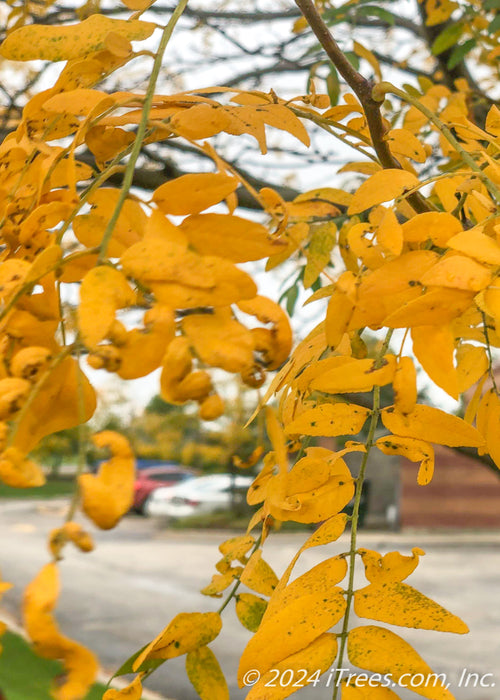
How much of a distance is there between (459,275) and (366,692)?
0.28m

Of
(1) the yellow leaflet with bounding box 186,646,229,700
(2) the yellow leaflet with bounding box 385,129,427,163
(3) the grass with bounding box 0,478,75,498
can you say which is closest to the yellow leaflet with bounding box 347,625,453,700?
(1) the yellow leaflet with bounding box 186,646,229,700

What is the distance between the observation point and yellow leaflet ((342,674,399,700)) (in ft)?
1.57

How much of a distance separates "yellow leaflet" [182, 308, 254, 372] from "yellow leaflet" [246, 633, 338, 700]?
23cm

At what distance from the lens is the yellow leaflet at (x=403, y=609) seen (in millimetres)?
488

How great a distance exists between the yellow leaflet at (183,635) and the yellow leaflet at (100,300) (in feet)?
0.94

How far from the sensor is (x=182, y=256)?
0.36m

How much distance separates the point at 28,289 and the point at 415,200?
442 mm

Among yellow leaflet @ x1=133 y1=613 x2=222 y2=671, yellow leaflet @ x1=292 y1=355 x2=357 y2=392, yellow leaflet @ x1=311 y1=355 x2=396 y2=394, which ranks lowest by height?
yellow leaflet @ x1=133 y1=613 x2=222 y2=671

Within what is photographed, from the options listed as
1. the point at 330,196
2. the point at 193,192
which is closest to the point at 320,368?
the point at 193,192

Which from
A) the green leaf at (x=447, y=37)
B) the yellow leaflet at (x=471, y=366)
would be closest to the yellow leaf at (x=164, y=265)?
the yellow leaflet at (x=471, y=366)

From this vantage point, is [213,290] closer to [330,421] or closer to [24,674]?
[330,421]

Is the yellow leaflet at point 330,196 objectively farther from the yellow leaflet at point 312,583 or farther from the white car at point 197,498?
the white car at point 197,498

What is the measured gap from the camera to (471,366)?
0.76 m

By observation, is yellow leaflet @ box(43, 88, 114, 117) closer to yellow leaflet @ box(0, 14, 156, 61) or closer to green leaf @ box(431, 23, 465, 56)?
yellow leaflet @ box(0, 14, 156, 61)
